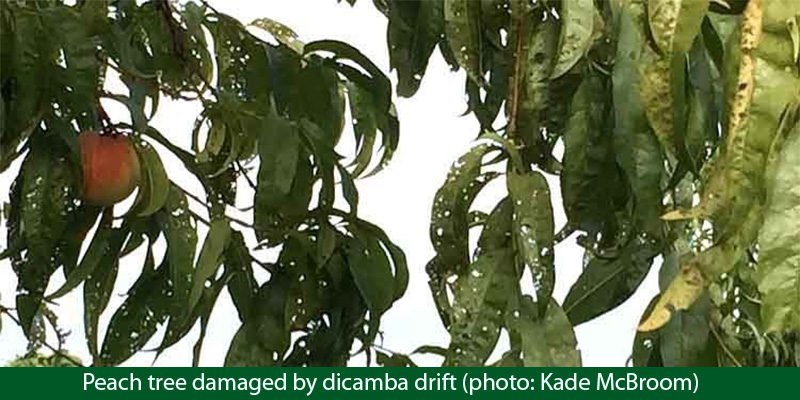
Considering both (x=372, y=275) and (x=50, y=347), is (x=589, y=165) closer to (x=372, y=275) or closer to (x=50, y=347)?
(x=372, y=275)

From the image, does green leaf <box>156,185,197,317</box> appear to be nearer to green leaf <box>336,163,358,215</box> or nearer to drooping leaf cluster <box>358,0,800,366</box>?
green leaf <box>336,163,358,215</box>

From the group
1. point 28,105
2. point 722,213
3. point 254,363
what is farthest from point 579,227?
point 28,105

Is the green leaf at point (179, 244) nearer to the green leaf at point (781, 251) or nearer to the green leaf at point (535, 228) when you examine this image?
the green leaf at point (535, 228)

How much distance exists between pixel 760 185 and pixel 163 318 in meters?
0.69

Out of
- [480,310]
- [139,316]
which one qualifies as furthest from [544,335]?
[139,316]

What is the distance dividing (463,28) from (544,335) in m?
0.20

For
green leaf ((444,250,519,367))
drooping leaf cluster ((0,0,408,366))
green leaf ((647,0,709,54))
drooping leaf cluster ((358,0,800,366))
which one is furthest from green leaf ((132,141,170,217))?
green leaf ((647,0,709,54))

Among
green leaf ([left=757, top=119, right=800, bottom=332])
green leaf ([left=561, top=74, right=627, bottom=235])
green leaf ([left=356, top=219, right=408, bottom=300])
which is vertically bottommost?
green leaf ([left=757, top=119, right=800, bottom=332])

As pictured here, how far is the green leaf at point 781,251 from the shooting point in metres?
0.56

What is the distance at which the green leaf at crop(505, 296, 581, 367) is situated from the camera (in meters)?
0.74

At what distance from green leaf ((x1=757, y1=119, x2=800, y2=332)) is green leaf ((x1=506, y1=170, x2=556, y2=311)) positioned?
0.18m

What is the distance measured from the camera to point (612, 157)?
81cm

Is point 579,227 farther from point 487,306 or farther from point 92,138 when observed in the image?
point 92,138

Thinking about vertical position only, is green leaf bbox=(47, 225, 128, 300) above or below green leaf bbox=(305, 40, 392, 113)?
below
